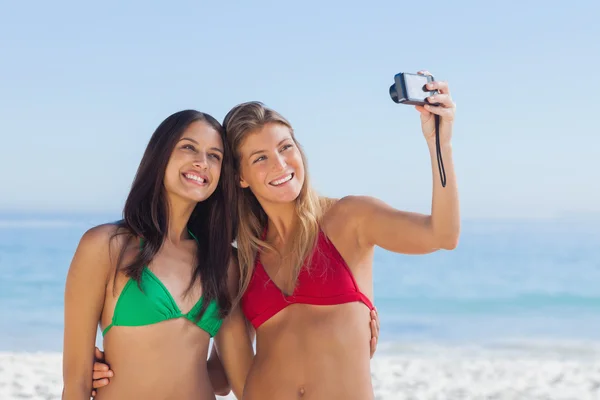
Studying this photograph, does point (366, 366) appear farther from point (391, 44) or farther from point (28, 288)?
point (391, 44)

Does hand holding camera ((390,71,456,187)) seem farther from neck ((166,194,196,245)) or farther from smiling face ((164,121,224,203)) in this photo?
neck ((166,194,196,245))

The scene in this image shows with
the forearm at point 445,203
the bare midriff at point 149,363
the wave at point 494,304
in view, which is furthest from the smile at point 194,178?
the wave at point 494,304

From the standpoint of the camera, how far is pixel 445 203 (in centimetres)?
270

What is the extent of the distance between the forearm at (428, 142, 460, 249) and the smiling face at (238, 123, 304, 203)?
0.76 metres

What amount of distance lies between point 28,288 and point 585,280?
13.2m

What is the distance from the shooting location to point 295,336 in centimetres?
305

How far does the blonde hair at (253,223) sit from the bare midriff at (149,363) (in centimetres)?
36

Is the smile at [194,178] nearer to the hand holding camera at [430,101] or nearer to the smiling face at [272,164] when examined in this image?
the smiling face at [272,164]

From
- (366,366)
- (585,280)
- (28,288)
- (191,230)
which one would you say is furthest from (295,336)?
(585,280)

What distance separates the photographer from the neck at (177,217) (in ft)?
10.8

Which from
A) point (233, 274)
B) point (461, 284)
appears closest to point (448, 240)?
point (233, 274)

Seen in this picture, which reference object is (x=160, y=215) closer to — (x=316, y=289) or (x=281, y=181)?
(x=281, y=181)

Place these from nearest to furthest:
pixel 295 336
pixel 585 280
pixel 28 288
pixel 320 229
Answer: pixel 295 336
pixel 320 229
pixel 28 288
pixel 585 280

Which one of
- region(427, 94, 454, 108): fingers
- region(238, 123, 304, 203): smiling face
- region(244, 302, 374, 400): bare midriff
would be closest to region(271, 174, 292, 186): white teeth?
region(238, 123, 304, 203): smiling face
